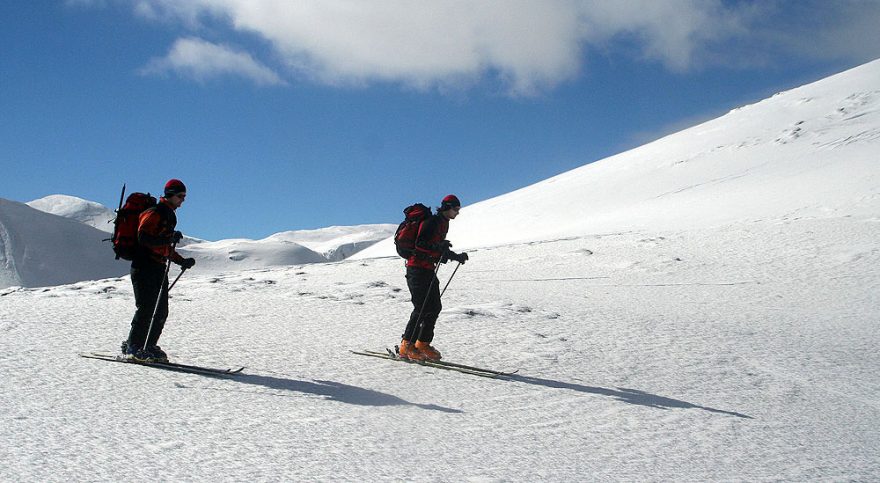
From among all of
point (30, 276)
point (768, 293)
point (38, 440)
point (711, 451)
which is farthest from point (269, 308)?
point (30, 276)

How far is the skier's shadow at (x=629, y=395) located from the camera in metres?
5.74

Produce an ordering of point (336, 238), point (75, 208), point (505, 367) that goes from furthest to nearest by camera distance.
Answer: point (336, 238), point (75, 208), point (505, 367)

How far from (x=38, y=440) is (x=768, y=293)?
11.4 meters

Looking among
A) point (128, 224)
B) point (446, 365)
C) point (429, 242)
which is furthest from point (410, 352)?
point (128, 224)

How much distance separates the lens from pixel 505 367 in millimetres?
6992

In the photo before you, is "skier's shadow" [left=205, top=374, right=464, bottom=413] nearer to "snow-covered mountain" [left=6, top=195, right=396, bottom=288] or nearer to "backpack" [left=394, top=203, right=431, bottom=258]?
"backpack" [left=394, top=203, right=431, bottom=258]

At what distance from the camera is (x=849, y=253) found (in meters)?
14.0

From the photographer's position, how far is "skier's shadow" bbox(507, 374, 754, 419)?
226 inches

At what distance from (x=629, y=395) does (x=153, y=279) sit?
4.47 m

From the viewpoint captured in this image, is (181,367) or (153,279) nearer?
(181,367)

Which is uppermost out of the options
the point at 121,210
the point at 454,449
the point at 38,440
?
the point at 121,210

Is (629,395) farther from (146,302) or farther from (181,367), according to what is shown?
(146,302)

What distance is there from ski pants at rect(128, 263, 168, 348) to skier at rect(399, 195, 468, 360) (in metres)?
2.39

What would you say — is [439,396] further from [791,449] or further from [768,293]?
[768,293]
